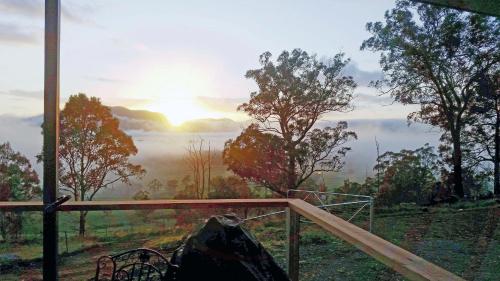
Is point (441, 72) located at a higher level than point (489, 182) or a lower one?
higher

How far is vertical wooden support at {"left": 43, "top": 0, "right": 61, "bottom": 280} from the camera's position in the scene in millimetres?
1694

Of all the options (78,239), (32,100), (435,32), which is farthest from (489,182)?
(32,100)

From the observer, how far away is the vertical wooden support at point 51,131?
1.69m

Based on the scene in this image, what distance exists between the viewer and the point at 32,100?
4152 mm

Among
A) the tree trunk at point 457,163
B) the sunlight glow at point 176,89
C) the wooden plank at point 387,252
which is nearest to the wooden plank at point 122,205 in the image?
the wooden plank at point 387,252

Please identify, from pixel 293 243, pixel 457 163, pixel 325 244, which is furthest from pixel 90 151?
pixel 457 163

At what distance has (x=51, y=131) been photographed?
1718 mm

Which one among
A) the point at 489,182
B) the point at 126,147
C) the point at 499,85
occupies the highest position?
the point at 499,85

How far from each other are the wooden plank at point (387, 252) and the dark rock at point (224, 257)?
29 centimetres

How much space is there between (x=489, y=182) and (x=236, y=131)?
5755 mm

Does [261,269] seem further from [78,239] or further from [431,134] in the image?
[431,134]

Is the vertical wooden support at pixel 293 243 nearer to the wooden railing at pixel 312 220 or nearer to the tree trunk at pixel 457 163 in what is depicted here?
the wooden railing at pixel 312 220

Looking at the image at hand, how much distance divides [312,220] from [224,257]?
68cm

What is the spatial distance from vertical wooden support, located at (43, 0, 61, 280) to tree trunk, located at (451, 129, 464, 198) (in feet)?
28.1
